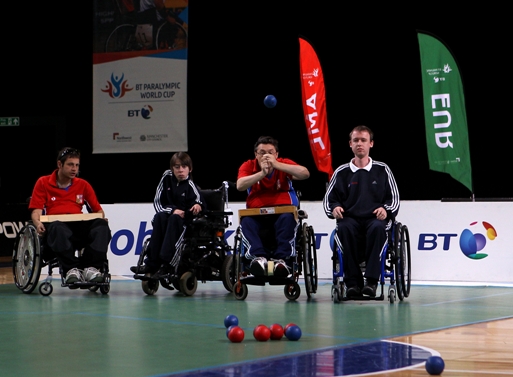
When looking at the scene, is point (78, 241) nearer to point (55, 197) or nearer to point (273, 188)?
point (55, 197)

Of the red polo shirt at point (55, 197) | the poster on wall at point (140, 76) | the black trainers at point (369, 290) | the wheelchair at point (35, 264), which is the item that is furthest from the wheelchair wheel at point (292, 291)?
the poster on wall at point (140, 76)

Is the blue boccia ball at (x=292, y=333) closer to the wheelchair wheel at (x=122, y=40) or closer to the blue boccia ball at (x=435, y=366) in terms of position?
the blue boccia ball at (x=435, y=366)

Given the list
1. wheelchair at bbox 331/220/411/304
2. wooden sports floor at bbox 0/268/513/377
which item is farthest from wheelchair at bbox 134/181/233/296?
wheelchair at bbox 331/220/411/304

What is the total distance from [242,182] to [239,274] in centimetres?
61

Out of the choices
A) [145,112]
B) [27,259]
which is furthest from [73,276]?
[145,112]

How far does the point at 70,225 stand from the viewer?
6527mm

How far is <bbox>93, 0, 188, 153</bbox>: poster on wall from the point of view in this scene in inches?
400

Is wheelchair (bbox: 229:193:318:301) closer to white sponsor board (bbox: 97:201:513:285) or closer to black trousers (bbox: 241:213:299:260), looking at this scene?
black trousers (bbox: 241:213:299:260)

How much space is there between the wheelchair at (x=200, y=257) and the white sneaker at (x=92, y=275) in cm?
25

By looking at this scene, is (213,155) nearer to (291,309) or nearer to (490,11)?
(490,11)

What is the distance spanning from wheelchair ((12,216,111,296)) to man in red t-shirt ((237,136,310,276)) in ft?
3.95

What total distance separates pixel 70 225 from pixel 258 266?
1.57 m

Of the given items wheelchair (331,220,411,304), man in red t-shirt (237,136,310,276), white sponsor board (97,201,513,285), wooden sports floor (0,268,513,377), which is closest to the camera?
wooden sports floor (0,268,513,377)

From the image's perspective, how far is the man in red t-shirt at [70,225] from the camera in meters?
6.37
